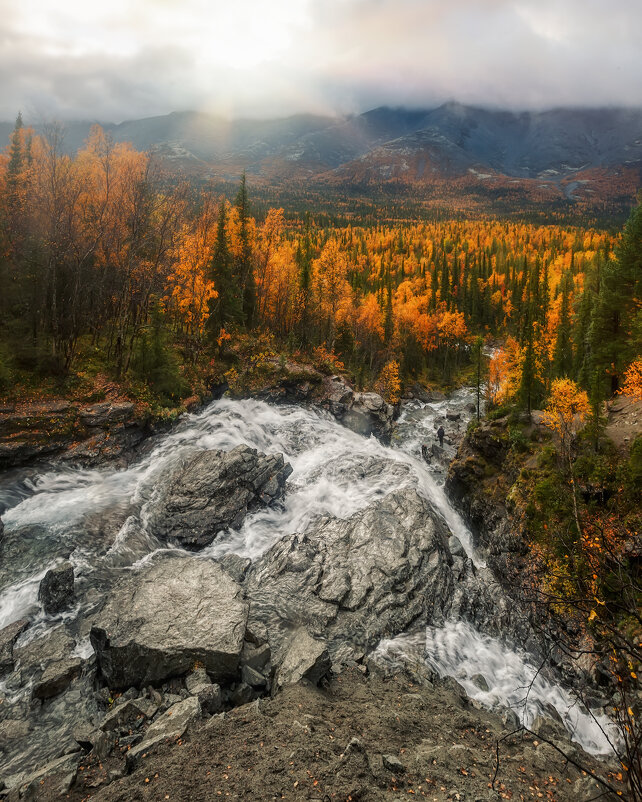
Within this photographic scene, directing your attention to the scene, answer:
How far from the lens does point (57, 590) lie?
1552 centimetres

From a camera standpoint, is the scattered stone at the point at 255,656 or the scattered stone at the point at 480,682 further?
the scattered stone at the point at 480,682

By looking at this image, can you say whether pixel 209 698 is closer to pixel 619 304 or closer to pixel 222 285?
pixel 222 285

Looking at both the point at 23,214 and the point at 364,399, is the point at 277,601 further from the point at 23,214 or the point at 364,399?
the point at 23,214

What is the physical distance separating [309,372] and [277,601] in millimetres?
27627

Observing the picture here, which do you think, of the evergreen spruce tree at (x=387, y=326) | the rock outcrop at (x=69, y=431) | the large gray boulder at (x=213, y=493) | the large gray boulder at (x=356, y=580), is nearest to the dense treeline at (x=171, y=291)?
the evergreen spruce tree at (x=387, y=326)

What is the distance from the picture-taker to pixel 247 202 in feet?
157

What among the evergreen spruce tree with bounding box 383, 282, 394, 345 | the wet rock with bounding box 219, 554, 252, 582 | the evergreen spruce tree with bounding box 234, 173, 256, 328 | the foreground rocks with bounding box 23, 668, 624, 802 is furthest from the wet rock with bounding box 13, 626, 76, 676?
the evergreen spruce tree with bounding box 383, 282, 394, 345

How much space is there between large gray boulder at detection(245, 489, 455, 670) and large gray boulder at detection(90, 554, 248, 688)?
183 cm

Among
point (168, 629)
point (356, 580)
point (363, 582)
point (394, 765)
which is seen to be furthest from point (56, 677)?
point (363, 582)

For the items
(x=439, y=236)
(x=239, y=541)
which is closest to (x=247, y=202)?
(x=239, y=541)

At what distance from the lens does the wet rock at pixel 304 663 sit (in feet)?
40.5

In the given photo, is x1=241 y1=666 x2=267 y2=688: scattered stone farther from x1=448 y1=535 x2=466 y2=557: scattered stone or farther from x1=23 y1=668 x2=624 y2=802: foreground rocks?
x1=448 y1=535 x2=466 y2=557: scattered stone

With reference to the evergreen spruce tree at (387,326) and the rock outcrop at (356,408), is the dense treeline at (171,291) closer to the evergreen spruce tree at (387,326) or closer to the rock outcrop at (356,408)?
the evergreen spruce tree at (387,326)

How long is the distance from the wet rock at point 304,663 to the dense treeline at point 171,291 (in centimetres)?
2265
